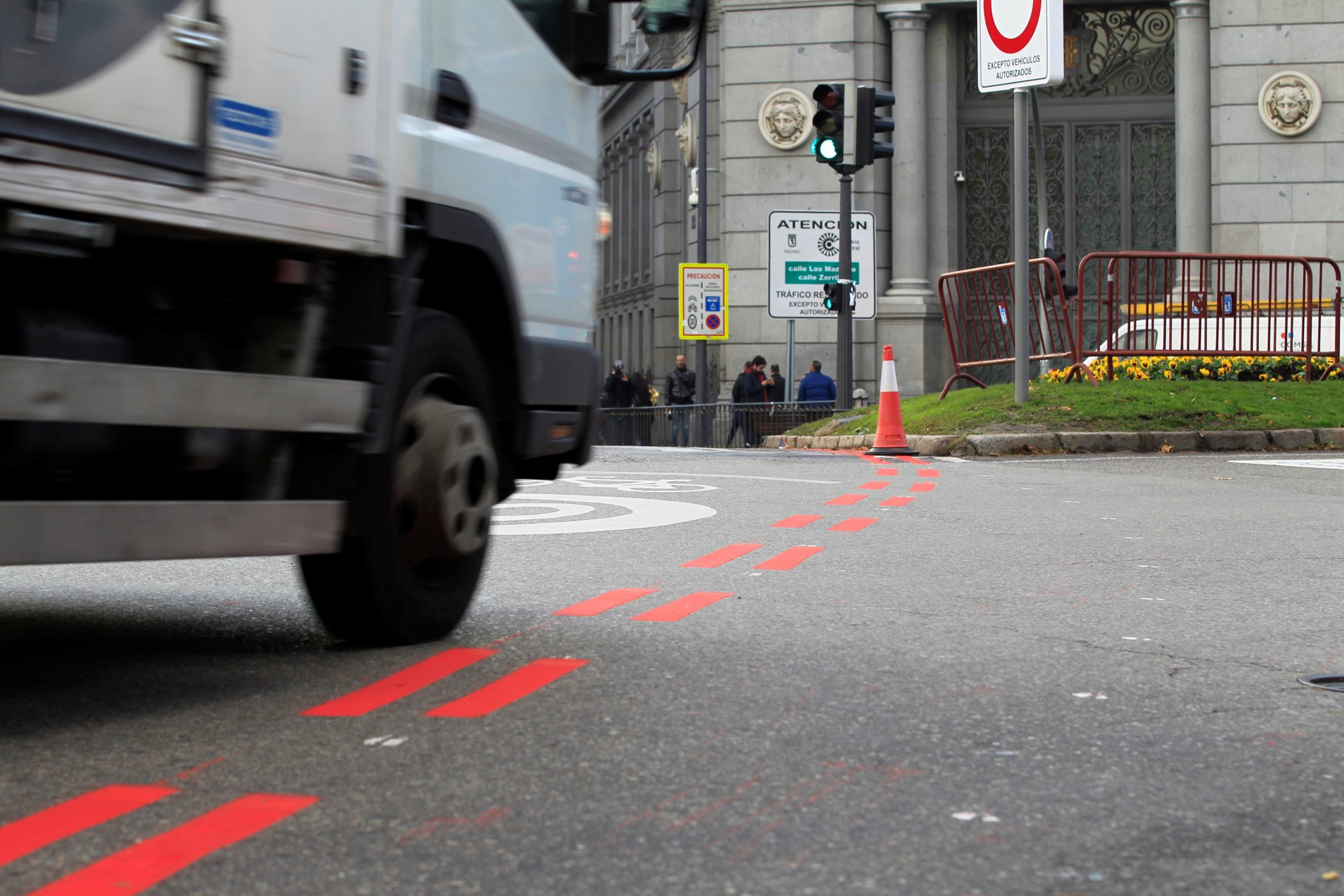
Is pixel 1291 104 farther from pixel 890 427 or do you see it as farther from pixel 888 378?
pixel 890 427

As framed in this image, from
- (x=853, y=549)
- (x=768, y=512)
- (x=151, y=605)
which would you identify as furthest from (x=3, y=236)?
(x=768, y=512)

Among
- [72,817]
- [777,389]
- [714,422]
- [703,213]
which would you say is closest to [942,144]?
[703,213]

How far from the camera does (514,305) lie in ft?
17.2

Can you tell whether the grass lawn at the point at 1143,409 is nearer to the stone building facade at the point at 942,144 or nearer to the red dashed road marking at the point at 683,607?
the red dashed road marking at the point at 683,607

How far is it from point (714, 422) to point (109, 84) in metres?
22.6

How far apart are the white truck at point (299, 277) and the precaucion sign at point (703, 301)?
22215 millimetres

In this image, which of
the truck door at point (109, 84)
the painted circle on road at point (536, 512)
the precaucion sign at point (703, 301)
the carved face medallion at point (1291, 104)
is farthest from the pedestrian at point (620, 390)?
the truck door at point (109, 84)

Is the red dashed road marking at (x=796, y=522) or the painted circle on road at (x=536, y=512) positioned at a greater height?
the painted circle on road at (x=536, y=512)

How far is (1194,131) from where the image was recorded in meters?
29.0

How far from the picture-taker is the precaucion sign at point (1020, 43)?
643 inches

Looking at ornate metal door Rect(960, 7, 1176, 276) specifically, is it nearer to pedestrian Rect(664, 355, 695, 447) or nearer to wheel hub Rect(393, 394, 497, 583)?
pedestrian Rect(664, 355, 695, 447)

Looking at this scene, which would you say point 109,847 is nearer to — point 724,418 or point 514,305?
point 514,305

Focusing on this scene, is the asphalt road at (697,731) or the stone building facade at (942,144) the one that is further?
the stone building facade at (942,144)

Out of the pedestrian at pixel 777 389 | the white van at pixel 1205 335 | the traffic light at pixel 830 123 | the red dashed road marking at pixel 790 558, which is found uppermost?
the traffic light at pixel 830 123
